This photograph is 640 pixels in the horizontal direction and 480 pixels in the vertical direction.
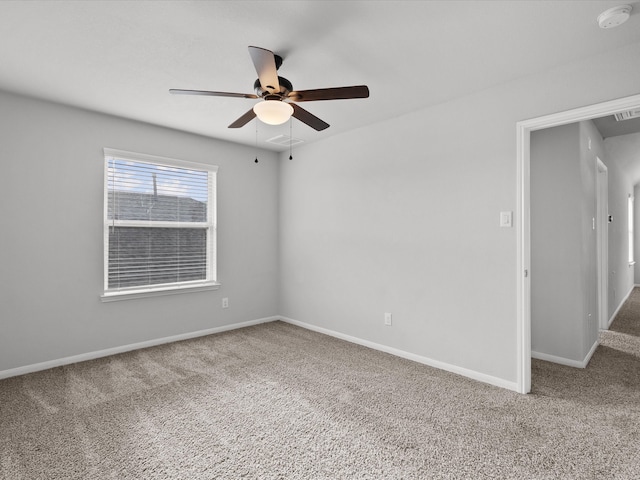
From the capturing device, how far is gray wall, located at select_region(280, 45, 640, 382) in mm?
2803

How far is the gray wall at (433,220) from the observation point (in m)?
2.80

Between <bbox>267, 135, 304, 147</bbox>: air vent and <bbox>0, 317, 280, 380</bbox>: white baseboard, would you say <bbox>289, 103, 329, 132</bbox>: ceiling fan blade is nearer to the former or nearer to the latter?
<bbox>267, 135, 304, 147</bbox>: air vent

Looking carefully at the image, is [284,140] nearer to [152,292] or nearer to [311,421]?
[152,292]

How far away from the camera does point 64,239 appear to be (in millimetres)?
3342

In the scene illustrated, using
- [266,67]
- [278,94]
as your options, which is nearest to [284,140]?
[278,94]

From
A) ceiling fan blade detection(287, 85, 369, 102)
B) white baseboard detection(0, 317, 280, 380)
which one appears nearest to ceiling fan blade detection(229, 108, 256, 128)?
ceiling fan blade detection(287, 85, 369, 102)

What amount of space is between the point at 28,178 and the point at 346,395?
3.41 m

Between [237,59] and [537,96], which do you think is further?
[537,96]

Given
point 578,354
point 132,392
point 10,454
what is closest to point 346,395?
point 132,392

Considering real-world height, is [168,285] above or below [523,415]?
above

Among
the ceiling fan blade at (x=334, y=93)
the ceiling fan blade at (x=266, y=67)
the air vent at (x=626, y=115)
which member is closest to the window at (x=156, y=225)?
the ceiling fan blade at (x=266, y=67)

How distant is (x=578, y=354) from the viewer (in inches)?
129

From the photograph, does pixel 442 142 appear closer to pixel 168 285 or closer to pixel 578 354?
pixel 578 354

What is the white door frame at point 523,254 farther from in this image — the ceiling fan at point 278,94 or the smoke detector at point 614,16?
the ceiling fan at point 278,94
